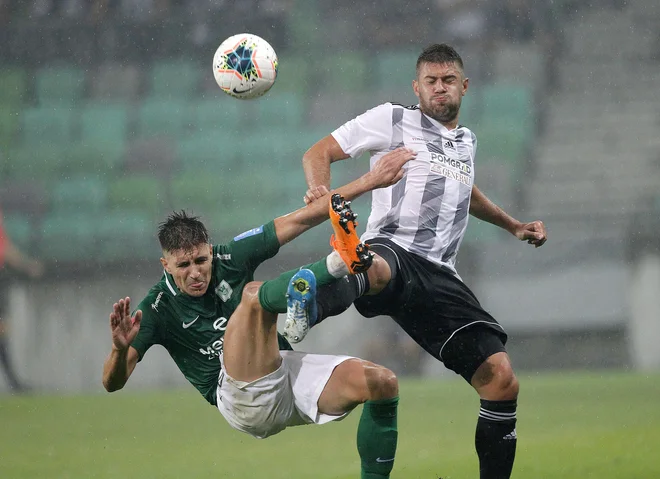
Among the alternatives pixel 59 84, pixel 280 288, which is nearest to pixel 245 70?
pixel 280 288

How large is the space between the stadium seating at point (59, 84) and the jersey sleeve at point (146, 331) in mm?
6643

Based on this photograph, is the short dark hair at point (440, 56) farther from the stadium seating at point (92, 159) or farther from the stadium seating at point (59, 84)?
the stadium seating at point (59, 84)

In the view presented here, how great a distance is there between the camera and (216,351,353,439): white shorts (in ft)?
12.5

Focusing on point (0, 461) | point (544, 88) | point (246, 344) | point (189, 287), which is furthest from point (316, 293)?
point (544, 88)

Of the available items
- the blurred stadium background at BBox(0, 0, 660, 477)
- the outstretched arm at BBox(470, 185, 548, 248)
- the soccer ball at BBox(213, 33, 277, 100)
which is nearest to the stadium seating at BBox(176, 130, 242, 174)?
the blurred stadium background at BBox(0, 0, 660, 477)

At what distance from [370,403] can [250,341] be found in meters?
0.62

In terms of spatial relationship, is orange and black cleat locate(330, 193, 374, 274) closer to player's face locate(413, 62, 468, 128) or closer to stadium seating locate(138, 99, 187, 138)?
player's face locate(413, 62, 468, 128)

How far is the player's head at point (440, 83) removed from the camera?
4.29 meters

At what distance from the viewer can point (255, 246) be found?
13.1 feet

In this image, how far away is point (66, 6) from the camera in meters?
10.4

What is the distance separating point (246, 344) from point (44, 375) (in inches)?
209

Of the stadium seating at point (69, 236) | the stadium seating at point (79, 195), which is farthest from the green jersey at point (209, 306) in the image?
the stadium seating at point (79, 195)

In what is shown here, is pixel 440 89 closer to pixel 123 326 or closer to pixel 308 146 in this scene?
pixel 123 326

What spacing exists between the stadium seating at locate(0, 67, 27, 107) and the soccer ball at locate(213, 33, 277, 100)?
6370 millimetres
